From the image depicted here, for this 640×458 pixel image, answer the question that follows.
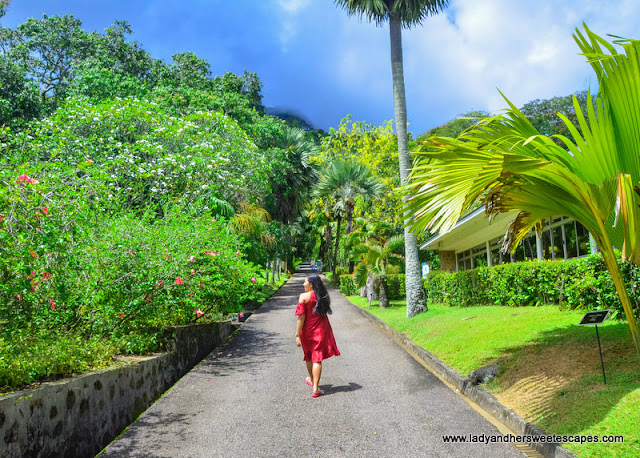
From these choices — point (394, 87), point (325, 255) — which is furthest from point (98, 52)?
point (325, 255)

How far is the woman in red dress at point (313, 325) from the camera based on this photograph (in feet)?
22.4

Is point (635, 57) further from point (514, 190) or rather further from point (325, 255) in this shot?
point (325, 255)

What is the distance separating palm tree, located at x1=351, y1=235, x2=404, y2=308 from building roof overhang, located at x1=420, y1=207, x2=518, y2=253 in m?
2.09

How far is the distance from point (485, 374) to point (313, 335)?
2.48 metres

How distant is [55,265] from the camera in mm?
5426

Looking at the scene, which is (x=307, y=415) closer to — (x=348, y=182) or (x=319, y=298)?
(x=319, y=298)

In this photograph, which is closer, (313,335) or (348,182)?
(313,335)

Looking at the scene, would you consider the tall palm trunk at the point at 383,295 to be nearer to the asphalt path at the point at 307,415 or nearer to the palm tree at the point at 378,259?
the palm tree at the point at 378,259

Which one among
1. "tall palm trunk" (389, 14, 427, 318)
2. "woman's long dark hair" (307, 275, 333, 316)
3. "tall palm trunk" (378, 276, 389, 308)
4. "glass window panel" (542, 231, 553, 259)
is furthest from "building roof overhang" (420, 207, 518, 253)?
"woman's long dark hair" (307, 275, 333, 316)

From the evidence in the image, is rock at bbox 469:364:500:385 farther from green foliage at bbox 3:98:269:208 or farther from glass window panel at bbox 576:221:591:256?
glass window panel at bbox 576:221:591:256

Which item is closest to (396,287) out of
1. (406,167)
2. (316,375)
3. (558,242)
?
(558,242)

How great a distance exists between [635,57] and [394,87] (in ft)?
36.3

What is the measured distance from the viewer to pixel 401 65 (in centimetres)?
1497

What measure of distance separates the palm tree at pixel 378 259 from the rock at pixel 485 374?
12.9 m
